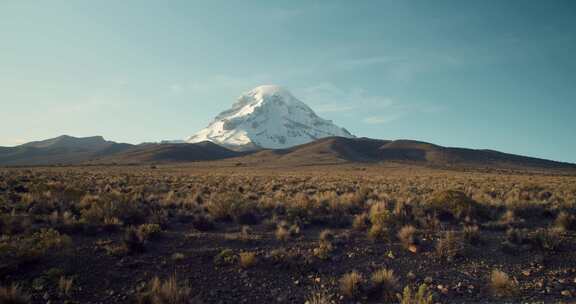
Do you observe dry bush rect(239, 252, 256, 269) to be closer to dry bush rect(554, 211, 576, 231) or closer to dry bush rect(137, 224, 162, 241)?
dry bush rect(137, 224, 162, 241)

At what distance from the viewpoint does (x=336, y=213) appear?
11.6 meters

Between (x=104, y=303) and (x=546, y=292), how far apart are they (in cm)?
774

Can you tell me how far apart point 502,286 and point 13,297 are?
8220mm

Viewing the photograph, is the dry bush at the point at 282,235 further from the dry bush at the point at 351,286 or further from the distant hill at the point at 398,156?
the distant hill at the point at 398,156

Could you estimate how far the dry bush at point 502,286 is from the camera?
528cm

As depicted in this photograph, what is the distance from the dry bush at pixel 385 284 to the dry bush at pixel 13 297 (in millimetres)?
5747

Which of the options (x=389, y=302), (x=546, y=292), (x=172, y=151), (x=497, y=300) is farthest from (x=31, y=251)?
(x=172, y=151)

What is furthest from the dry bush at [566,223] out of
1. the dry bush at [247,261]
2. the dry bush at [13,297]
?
the dry bush at [13,297]

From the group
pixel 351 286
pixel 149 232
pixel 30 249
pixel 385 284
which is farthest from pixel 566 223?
pixel 30 249

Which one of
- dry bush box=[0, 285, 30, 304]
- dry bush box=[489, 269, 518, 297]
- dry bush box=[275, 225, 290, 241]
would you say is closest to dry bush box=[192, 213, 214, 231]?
dry bush box=[275, 225, 290, 241]

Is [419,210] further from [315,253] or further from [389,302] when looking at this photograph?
[389,302]

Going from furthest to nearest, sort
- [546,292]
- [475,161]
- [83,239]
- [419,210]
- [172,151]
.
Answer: [172,151]
[475,161]
[419,210]
[83,239]
[546,292]

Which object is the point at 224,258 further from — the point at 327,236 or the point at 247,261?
the point at 327,236

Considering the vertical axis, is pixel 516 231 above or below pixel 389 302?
above
